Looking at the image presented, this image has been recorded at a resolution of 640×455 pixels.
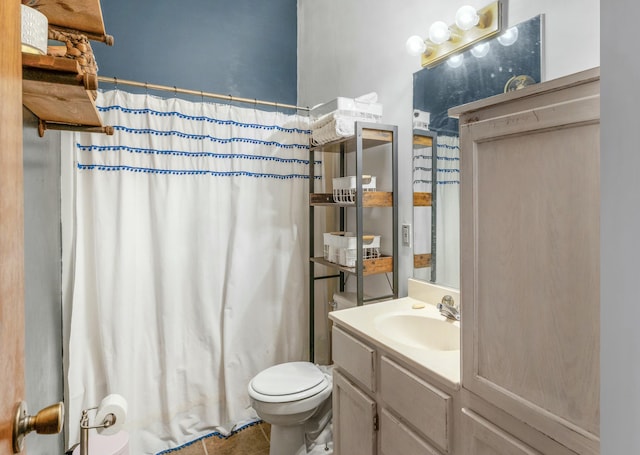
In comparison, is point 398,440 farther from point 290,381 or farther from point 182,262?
point 182,262

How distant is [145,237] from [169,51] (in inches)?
55.7

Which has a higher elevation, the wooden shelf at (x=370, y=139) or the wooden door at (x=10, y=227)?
the wooden shelf at (x=370, y=139)

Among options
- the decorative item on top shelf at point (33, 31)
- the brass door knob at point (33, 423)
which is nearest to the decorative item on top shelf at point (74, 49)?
the decorative item on top shelf at point (33, 31)

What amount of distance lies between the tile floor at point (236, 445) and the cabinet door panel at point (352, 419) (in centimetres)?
68

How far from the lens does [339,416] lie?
1.48 m

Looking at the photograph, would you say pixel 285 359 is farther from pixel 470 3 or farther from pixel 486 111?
pixel 470 3

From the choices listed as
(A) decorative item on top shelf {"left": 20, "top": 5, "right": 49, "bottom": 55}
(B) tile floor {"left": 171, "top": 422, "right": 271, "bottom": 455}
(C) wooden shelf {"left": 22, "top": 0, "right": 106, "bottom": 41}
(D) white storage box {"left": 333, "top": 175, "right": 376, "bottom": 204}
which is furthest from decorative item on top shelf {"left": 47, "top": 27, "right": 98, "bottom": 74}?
(B) tile floor {"left": 171, "top": 422, "right": 271, "bottom": 455}

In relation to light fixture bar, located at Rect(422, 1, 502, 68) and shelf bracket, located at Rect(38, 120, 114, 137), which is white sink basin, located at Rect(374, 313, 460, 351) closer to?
light fixture bar, located at Rect(422, 1, 502, 68)

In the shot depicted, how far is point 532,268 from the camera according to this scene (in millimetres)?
743

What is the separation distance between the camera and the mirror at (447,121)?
1.25m

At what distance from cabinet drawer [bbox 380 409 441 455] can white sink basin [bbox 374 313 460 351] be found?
1.01ft

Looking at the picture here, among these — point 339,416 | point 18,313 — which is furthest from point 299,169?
point 18,313

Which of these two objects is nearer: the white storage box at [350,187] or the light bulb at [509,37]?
the light bulb at [509,37]

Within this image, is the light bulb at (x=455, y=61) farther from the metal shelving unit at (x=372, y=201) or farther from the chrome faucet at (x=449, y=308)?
the chrome faucet at (x=449, y=308)
